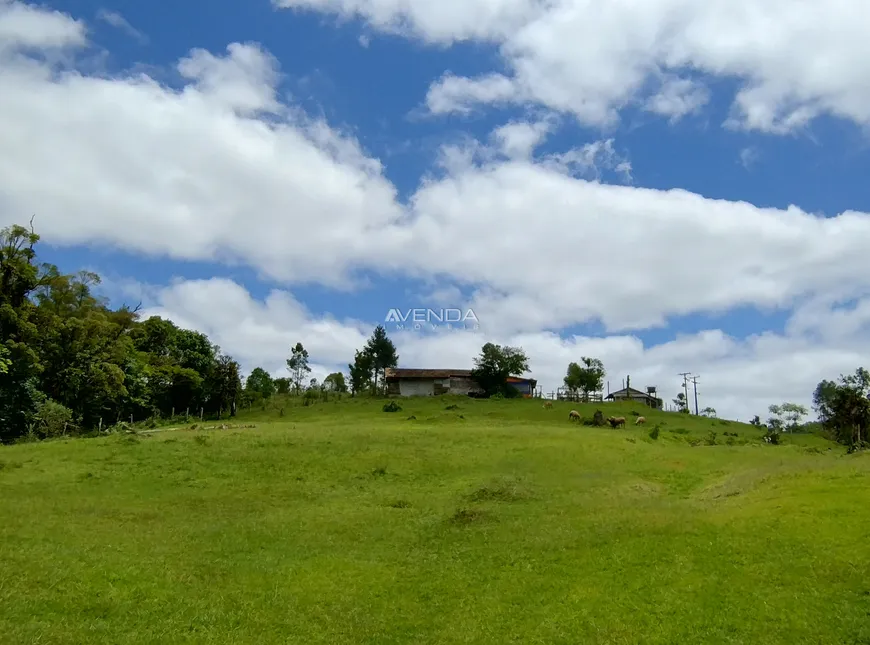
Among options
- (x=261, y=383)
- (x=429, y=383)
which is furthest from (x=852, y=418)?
(x=261, y=383)

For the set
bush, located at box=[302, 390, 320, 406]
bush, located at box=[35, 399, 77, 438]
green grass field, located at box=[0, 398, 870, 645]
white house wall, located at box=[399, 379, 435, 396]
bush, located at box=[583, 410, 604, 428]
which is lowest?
green grass field, located at box=[0, 398, 870, 645]

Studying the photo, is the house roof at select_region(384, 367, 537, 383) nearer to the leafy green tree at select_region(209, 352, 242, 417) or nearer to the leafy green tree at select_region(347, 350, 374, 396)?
the leafy green tree at select_region(347, 350, 374, 396)

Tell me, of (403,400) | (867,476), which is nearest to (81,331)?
(403,400)

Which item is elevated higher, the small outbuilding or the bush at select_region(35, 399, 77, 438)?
the small outbuilding

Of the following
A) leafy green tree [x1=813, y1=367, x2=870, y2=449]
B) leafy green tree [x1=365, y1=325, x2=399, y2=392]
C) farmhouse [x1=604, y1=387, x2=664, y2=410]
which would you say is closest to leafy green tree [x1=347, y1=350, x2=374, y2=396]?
leafy green tree [x1=365, y1=325, x2=399, y2=392]

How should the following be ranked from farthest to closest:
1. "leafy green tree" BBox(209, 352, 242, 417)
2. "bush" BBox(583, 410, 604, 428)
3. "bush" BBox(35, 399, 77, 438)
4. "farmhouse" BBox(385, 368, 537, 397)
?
"farmhouse" BBox(385, 368, 537, 397) < "leafy green tree" BBox(209, 352, 242, 417) < "bush" BBox(583, 410, 604, 428) < "bush" BBox(35, 399, 77, 438)

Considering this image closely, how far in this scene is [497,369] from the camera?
95000 mm

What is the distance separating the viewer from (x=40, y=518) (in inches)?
990

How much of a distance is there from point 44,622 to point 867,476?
2933 cm

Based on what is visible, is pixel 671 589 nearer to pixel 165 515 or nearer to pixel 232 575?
pixel 232 575

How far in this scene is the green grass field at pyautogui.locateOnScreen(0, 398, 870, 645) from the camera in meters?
17.6

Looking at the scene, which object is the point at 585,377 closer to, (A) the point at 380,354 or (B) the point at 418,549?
(A) the point at 380,354

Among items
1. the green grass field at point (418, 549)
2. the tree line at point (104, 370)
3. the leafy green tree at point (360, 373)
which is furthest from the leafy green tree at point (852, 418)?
the leafy green tree at point (360, 373)

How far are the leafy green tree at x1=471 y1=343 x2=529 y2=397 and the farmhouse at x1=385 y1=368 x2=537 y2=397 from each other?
12.4 feet
